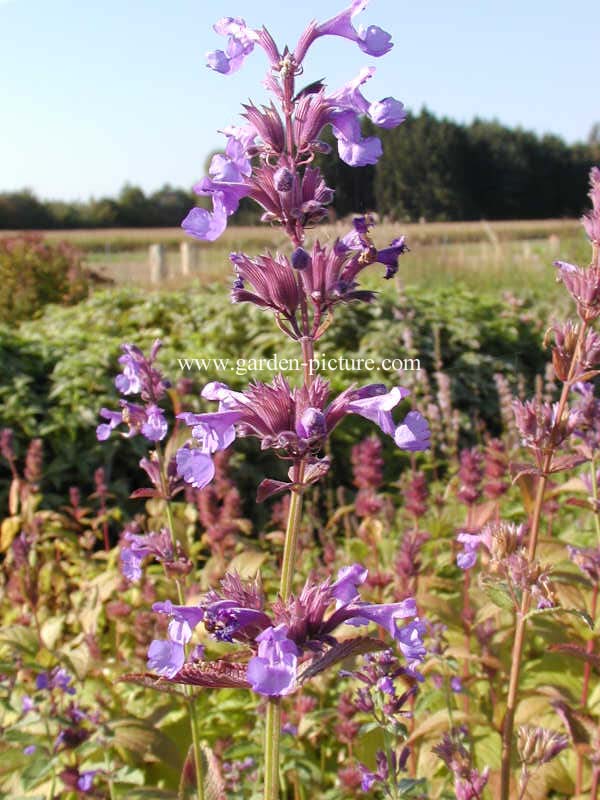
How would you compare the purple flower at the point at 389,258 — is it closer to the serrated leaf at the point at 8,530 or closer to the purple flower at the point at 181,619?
the purple flower at the point at 181,619

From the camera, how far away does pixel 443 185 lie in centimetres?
2455

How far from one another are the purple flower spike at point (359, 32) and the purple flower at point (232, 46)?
11 centimetres

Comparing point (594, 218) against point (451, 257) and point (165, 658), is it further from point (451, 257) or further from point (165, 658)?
point (451, 257)

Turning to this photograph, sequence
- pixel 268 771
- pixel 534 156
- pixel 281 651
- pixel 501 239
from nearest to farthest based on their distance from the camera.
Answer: pixel 281 651
pixel 268 771
pixel 501 239
pixel 534 156

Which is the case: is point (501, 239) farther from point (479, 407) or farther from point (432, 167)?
point (432, 167)

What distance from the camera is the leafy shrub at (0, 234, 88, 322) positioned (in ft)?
28.4

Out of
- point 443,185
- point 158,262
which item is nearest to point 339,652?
point 158,262

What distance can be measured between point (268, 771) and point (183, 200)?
57.8 meters

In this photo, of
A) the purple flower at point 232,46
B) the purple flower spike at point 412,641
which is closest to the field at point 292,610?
the purple flower spike at point 412,641

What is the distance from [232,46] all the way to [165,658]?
907mm

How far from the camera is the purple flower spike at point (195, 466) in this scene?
1068 mm

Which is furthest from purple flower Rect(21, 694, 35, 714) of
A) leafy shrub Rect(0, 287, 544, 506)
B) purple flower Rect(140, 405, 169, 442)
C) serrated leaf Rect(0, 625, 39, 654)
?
leafy shrub Rect(0, 287, 544, 506)

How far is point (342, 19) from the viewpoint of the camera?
3.82 ft

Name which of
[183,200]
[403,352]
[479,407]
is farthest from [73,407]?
[183,200]
